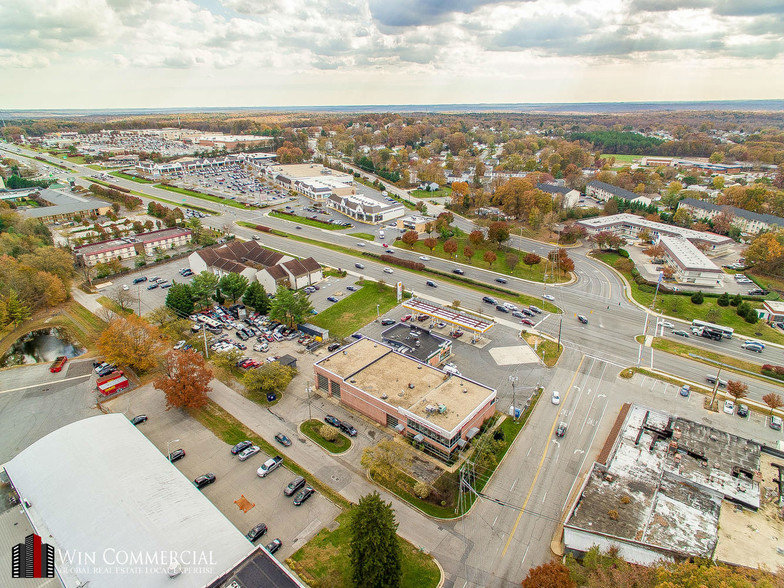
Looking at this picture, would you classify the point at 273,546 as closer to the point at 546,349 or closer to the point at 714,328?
the point at 546,349

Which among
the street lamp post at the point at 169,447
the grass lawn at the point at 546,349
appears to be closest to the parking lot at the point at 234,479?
the street lamp post at the point at 169,447

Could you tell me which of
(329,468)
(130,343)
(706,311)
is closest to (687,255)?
(706,311)

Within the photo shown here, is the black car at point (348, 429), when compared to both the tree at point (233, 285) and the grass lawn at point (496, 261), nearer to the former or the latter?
the tree at point (233, 285)

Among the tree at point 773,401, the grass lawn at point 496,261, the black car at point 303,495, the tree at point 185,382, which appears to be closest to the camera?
the black car at point 303,495

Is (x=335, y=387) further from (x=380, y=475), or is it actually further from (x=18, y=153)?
(x=18, y=153)

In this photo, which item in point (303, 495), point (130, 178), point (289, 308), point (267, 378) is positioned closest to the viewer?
point (303, 495)

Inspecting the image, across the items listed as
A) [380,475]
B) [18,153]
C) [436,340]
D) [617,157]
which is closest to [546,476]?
[380,475]
